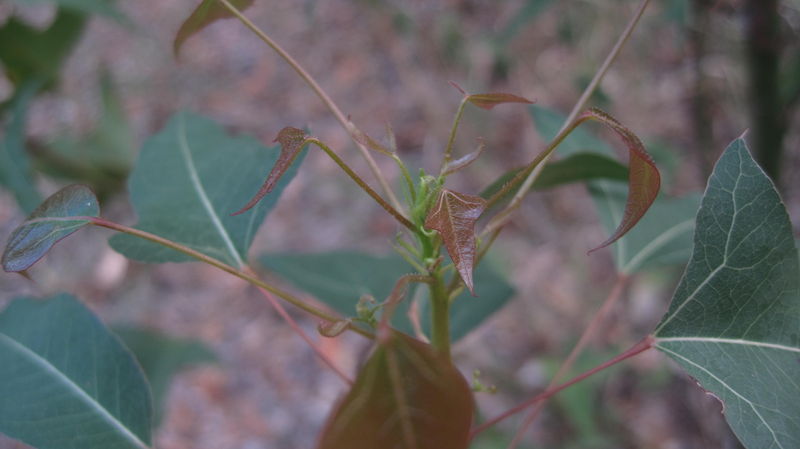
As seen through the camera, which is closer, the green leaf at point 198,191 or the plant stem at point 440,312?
the plant stem at point 440,312

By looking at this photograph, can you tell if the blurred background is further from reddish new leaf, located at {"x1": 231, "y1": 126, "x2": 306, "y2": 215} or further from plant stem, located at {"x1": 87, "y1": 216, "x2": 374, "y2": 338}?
reddish new leaf, located at {"x1": 231, "y1": 126, "x2": 306, "y2": 215}

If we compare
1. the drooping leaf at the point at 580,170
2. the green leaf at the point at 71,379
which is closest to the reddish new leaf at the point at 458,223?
the drooping leaf at the point at 580,170

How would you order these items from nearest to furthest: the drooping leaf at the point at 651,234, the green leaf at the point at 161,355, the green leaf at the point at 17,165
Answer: the drooping leaf at the point at 651,234, the green leaf at the point at 17,165, the green leaf at the point at 161,355

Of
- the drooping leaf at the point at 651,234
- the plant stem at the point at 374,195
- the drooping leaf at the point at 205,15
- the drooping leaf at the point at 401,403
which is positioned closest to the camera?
the drooping leaf at the point at 401,403

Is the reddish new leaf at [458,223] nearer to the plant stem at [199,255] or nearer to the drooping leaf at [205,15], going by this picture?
the plant stem at [199,255]

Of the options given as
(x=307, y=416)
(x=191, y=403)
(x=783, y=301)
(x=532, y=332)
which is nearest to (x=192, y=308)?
(x=191, y=403)

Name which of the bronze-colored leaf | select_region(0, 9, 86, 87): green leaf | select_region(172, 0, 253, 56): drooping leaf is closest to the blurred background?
select_region(0, 9, 86, 87): green leaf

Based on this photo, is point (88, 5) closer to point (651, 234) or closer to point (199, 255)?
point (199, 255)

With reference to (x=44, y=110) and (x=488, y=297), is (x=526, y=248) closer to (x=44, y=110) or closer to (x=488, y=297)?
(x=488, y=297)
